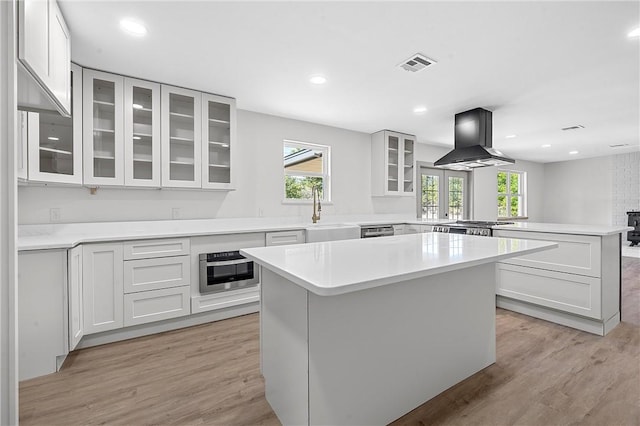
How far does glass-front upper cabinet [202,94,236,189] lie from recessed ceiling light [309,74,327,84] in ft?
3.40

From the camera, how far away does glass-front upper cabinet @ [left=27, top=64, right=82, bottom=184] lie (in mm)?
2297

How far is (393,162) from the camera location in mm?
5051

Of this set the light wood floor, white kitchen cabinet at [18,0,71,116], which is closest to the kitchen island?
the light wood floor

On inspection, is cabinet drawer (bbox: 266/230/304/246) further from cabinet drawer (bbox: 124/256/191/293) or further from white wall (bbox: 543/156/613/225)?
white wall (bbox: 543/156/613/225)

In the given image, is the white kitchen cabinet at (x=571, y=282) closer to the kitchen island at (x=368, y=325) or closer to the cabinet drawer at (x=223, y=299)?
the kitchen island at (x=368, y=325)

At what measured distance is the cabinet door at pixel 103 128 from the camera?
2.70 meters

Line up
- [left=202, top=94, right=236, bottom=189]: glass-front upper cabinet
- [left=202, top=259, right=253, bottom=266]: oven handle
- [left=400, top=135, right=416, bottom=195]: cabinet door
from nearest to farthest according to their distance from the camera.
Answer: [left=202, top=259, right=253, bottom=266]: oven handle < [left=202, top=94, right=236, bottom=189]: glass-front upper cabinet < [left=400, top=135, right=416, bottom=195]: cabinet door

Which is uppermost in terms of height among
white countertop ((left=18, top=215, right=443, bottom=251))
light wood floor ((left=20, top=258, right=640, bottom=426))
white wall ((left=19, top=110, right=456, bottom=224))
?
white wall ((left=19, top=110, right=456, bottom=224))

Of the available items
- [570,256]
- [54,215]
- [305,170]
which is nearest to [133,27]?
[54,215]

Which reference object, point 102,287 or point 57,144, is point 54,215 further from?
point 102,287

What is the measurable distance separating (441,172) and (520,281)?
11.3 feet

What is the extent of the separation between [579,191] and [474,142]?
6715mm

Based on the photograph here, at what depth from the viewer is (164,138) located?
3.05m

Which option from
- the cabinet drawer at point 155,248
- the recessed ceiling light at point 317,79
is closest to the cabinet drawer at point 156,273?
the cabinet drawer at point 155,248
